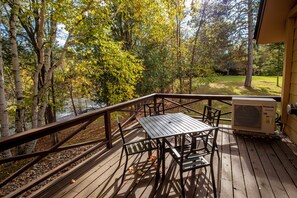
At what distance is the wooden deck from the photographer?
6.01 ft

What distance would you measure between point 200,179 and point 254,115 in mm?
1991

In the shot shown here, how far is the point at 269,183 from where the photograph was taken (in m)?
1.92

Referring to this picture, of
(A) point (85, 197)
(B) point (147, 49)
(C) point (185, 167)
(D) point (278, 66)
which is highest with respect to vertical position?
(B) point (147, 49)

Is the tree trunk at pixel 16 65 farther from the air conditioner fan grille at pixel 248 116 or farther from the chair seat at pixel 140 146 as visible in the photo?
the air conditioner fan grille at pixel 248 116

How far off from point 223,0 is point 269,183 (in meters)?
10.0

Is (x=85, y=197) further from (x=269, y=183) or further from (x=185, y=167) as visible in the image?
(x=269, y=183)

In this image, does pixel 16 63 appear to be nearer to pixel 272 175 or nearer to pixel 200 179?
pixel 200 179

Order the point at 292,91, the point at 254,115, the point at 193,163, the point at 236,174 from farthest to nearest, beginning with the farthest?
the point at 254,115
the point at 292,91
the point at 236,174
the point at 193,163

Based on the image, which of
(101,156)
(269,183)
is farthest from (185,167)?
(101,156)

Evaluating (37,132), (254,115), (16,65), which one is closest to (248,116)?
(254,115)

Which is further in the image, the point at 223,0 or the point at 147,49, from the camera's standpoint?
the point at 223,0

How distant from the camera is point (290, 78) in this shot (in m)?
3.11

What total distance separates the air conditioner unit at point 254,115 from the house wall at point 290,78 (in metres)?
0.30

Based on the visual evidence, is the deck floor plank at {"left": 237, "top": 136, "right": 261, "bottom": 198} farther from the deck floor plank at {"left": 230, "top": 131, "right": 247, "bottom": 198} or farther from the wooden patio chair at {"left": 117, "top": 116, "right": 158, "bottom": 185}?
the wooden patio chair at {"left": 117, "top": 116, "right": 158, "bottom": 185}
